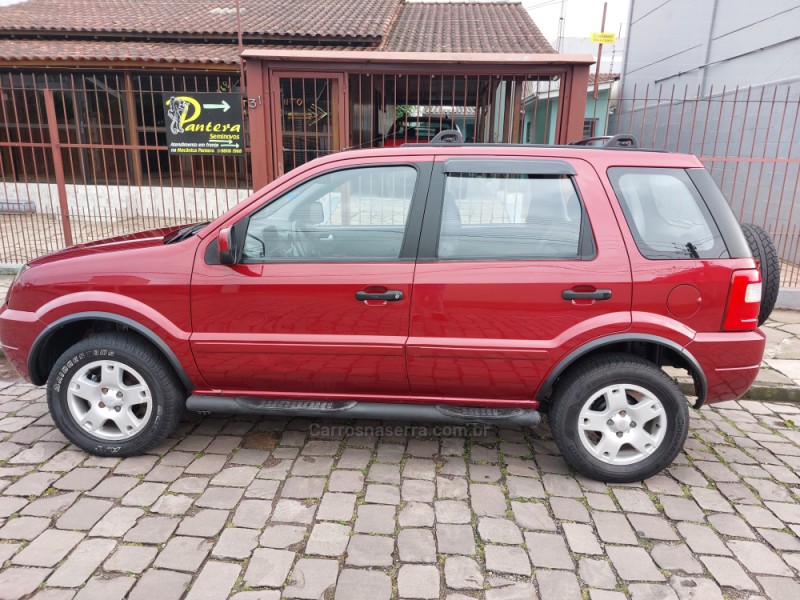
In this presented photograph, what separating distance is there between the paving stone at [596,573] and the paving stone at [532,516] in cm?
25

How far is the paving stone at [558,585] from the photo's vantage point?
2.24m

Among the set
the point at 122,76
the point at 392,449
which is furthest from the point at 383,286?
the point at 122,76

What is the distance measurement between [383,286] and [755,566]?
6.95 ft

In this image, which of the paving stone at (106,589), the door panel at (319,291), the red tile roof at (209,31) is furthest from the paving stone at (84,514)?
the red tile roof at (209,31)

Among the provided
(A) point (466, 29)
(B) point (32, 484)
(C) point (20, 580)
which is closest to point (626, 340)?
(C) point (20, 580)

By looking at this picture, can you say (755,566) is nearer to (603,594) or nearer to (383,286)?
(603,594)

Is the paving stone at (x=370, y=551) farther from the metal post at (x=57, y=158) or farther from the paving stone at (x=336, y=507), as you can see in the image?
the metal post at (x=57, y=158)

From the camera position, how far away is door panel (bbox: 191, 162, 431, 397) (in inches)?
116

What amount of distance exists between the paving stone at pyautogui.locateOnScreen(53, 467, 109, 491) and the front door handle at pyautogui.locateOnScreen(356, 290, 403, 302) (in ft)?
5.69

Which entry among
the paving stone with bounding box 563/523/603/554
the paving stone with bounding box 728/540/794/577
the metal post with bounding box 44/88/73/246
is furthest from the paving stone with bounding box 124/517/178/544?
the metal post with bounding box 44/88/73/246

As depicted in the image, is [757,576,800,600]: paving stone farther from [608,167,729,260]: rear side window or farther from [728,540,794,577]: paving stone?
[608,167,729,260]: rear side window

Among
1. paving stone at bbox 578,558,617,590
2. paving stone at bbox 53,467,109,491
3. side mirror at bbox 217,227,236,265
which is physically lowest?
paving stone at bbox 578,558,617,590

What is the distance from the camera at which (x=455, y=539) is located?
2.56 metres

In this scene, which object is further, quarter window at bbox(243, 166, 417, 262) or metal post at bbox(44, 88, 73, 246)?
metal post at bbox(44, 88, 73, 246)
